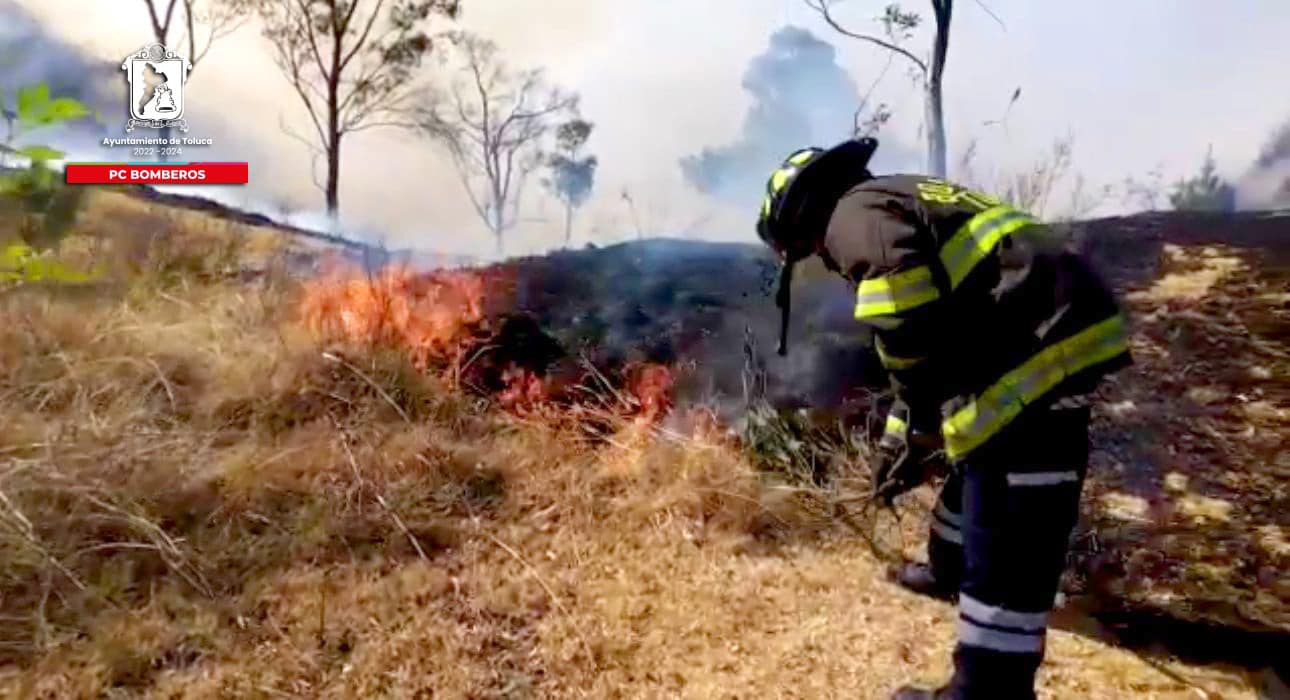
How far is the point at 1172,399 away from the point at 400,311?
13.7 feet

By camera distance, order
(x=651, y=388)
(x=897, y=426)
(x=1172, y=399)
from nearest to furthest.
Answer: (x=897, y=426)
(x=1172, y=399)
(x=651, y=388)

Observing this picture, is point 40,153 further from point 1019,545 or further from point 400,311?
point 400,311

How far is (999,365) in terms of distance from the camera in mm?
2434

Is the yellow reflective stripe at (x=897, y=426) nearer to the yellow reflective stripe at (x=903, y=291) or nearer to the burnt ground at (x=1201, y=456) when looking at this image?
the yellow reflective stripe at (x=903, y=291)

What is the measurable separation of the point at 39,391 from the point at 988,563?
14.8 ft

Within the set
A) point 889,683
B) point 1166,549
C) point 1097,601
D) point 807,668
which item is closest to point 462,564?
point 807,668

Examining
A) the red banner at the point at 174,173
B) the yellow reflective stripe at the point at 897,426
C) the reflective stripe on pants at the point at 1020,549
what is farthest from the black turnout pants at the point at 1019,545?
the red banner at the point at 174,173

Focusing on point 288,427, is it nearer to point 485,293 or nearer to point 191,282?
point 485,293

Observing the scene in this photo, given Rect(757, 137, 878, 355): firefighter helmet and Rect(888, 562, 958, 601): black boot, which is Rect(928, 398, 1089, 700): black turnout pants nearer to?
Rect(757, 137, 878, 355): firefighter helmet

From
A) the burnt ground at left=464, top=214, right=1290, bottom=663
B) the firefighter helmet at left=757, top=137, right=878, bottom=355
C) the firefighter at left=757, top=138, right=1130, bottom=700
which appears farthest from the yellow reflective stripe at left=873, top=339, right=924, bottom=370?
the burnt ground at left=464, top=214, right=1290, bottom=663

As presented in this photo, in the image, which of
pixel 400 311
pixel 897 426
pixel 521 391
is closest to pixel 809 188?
pixel 897 426

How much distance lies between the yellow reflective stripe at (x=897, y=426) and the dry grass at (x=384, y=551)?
801 mm

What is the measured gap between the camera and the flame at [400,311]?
17.7 ft

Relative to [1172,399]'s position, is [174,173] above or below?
above
